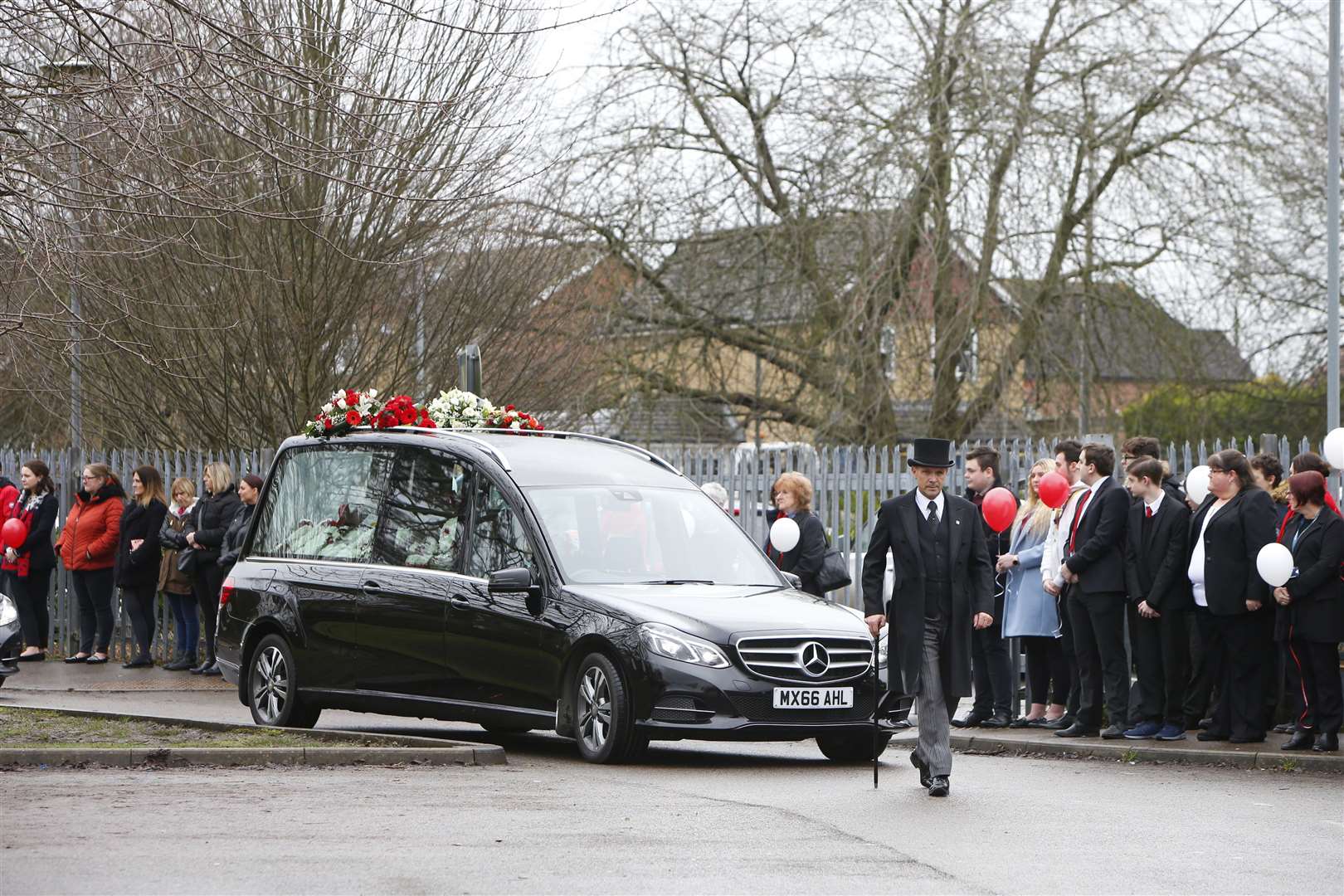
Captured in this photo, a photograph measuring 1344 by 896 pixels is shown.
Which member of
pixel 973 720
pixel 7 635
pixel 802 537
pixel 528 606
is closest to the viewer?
pixel 528 606

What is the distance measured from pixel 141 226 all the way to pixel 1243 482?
37.7 feet

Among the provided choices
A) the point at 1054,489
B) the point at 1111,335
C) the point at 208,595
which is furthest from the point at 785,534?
the point at 1111,335

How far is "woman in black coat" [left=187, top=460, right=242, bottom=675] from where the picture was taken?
18.5 meters

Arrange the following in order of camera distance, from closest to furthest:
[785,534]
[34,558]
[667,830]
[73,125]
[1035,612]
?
1. [667,830]
2. [73,125]
3. [1035,612]
4. [785,534]
5. [34,558]

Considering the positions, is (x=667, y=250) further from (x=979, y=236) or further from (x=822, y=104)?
(x=979, y=236)

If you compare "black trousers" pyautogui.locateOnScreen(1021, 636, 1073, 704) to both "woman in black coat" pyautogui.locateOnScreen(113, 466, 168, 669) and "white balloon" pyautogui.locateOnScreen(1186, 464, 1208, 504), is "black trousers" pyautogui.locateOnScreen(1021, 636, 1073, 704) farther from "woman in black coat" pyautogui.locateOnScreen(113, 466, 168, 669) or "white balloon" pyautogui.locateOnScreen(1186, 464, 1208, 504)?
"woman in black coat" pyautogui.locateOnScreen(113, 466, 168, 669)

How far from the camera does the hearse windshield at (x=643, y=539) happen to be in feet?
39.9

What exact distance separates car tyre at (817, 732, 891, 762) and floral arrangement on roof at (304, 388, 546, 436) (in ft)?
11.6

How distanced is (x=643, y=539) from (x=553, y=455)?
0.97m

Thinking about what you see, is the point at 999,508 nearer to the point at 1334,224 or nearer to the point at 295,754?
the point at 295,754

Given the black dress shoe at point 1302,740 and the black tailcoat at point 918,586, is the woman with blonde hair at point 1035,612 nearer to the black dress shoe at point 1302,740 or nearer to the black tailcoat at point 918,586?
the black dress shoe at point 1302,740

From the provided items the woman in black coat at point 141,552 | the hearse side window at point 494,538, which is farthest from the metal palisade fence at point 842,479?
the hearse side window at point 494,538

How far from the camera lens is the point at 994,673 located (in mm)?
14219

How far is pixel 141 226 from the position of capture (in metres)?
19.3
